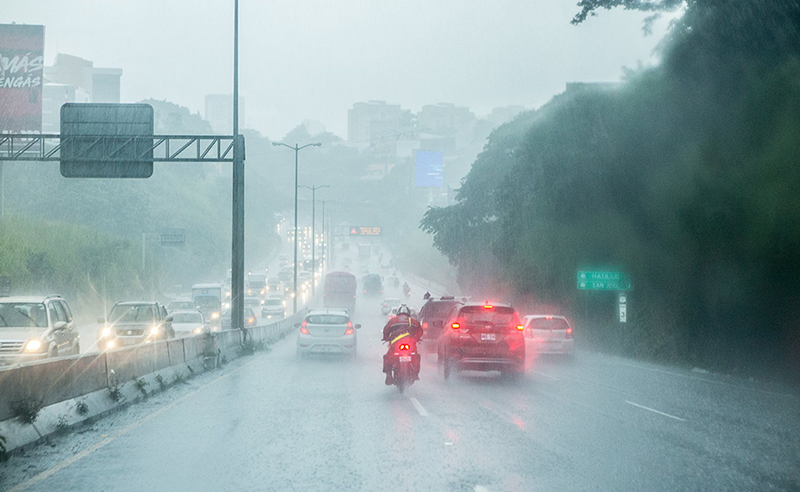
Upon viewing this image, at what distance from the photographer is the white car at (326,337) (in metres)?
25.8

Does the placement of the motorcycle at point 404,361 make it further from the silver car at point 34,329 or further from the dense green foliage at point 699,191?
the dense green foliage at point 699,191

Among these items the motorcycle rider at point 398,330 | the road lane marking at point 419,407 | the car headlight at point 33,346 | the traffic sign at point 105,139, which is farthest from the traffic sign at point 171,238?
the road lane marking at point 419,407

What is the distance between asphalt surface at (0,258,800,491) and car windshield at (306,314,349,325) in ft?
21.6

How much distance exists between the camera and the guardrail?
10.5 meters

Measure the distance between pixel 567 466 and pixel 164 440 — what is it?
17.6 ft

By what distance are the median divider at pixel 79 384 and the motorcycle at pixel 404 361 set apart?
4.91 meters

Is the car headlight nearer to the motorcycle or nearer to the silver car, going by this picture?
the silver car

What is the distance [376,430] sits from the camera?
1207 cm

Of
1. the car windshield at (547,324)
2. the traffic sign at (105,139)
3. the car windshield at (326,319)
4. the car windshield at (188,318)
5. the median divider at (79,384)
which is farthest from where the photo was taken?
the car windshield at (188,318)

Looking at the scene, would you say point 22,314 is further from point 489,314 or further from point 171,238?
point 171,238

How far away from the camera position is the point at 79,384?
13.1 m

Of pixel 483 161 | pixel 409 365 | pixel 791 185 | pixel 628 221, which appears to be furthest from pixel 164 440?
pixel 483 161

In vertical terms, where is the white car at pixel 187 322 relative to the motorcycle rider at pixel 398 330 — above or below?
below

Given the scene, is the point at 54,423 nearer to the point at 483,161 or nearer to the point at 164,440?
the point at 164,440
